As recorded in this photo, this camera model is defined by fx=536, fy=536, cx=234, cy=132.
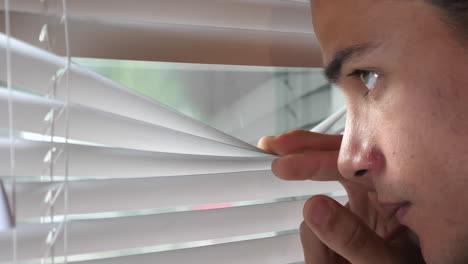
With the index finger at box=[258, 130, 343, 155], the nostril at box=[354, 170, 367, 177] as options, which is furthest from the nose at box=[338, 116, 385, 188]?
the index finger at box=[258, 130, 343, 155]

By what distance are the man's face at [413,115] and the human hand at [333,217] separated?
0.08 meters

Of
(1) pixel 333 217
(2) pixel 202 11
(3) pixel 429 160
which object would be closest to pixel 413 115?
(3) pixel 429 160

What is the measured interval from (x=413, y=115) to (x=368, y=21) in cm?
16

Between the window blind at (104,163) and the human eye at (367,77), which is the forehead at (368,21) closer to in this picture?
the human eye at (367,77)

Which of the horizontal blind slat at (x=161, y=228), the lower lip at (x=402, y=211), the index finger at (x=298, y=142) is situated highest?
the index finger at (x=298, y=142)

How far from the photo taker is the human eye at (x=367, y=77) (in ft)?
2.75

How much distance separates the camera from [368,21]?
82 centimetres

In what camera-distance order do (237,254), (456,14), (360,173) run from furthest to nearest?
(237,254), (360,173), (456,14)

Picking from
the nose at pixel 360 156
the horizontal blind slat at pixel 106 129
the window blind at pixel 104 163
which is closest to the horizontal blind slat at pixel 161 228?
the window blind at pixel 104 163

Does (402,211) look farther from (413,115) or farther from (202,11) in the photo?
(202,11)

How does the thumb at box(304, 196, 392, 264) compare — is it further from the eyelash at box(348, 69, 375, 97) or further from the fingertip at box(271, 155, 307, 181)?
the eyelash at box(348, 69, 375, 97)

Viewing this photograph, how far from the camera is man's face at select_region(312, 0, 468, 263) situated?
0.75m

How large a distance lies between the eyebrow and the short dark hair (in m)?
0.11

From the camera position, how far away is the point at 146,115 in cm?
86
